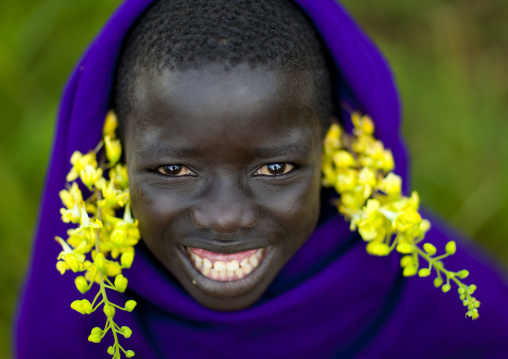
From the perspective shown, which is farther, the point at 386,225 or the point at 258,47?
the point at 386,225

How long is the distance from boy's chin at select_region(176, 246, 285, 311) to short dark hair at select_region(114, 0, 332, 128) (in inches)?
13.9

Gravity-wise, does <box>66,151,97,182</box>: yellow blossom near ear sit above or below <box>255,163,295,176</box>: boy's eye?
below

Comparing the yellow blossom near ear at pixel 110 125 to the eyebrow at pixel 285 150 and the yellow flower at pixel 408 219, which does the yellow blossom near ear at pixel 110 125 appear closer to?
the eyebrow at pixel 285 150

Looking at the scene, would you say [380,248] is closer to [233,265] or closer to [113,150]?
[233,265]

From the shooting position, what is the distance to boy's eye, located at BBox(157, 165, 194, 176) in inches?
47.8

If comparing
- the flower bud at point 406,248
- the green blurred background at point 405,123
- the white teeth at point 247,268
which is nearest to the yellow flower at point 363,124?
the flower bud at point 406,248

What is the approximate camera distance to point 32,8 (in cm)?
247

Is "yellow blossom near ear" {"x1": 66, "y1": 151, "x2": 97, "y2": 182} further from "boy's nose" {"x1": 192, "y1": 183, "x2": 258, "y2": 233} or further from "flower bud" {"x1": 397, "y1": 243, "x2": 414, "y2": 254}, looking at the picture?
"flower bud" {"x1": 397, "y1": 243, "x2": 414, "y2": 254}

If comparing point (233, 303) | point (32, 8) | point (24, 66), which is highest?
point (233, 303)

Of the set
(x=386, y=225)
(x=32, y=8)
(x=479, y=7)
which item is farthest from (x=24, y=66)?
(x=479, y=7)

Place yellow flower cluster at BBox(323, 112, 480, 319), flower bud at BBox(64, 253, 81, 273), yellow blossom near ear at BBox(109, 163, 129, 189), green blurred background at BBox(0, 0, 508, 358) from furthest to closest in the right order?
green blurred background at BBox(0, 0, 508, 358) < yellow blossom near ear at BBox(109, 163, 129, 189) < yellow flower cluster at BBox(323, 112, 480, 319) < flower bud at BBox(64, 253, 81, 273)

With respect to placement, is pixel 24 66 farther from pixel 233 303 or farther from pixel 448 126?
pixel 448 126

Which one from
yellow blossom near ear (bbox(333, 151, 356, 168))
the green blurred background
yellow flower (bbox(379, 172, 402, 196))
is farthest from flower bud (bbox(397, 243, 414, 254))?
the green blurred background

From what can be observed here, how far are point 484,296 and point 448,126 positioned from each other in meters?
0.98
